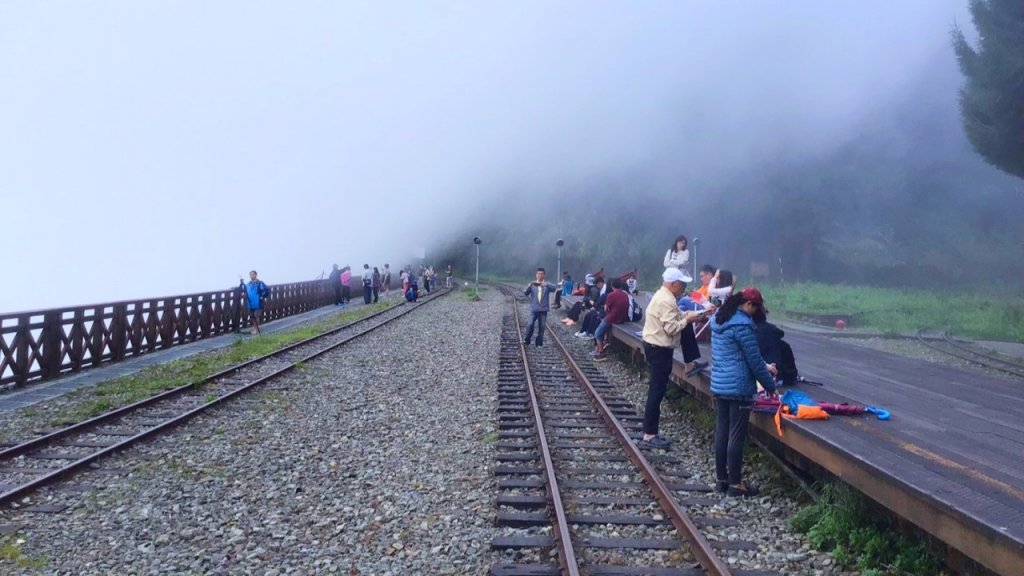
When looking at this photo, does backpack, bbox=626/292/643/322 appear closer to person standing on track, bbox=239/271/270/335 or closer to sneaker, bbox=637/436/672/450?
sneaker, bbox=637/436/672/450

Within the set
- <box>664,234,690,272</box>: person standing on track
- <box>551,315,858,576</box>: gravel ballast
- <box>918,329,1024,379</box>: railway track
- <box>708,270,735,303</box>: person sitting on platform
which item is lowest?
<box>551,315,858,576</box>: gravel ballast

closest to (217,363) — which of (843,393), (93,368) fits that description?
(93,368)

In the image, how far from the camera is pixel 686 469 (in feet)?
24.2

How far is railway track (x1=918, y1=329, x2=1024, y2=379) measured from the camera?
45.9ft

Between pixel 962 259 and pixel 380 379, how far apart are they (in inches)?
1307

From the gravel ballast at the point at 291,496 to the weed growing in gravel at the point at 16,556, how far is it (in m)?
0.01

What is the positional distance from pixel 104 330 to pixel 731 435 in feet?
37.7

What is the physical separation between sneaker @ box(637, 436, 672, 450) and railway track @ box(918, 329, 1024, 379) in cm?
835

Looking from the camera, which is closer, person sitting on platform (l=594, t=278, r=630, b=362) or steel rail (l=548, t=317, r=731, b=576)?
steel rail (l=548, t=317, r=731, b=576)

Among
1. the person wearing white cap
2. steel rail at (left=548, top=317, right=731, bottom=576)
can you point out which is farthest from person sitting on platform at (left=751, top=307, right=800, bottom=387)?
steel rail at (left=548, top=317, right=731, bottom=576)

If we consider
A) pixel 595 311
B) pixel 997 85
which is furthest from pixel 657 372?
pixel 997 85

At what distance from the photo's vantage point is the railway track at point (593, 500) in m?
4.98

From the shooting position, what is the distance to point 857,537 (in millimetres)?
5211

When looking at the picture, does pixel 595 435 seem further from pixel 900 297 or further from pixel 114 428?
pixel 900 297
